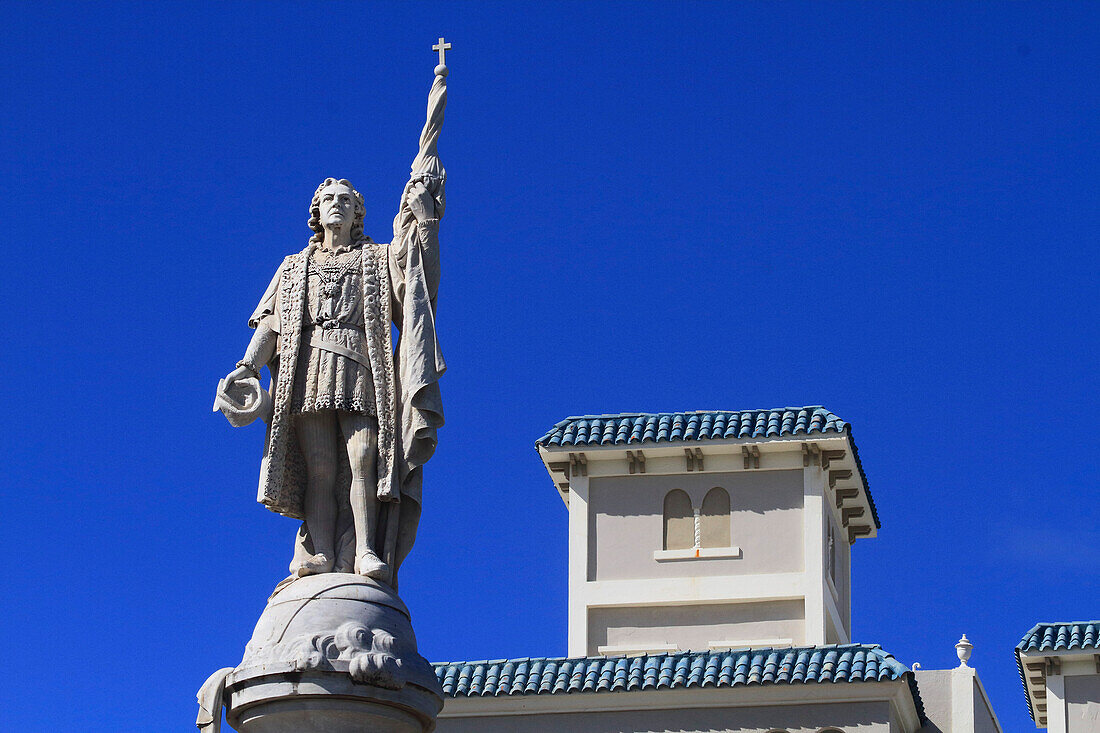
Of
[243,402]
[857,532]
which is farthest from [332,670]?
[857,532]

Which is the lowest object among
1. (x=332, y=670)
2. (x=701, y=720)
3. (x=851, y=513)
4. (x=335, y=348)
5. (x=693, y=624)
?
(x=332, y=670)

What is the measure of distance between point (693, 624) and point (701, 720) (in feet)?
14.1

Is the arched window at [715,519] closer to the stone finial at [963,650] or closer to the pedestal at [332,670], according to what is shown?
the stone finial at [963,650]

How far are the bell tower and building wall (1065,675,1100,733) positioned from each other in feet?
12.9

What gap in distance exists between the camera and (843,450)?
26.9 m

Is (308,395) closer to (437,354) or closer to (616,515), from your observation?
(437,354)

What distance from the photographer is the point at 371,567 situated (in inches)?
424

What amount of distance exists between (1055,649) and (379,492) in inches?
562

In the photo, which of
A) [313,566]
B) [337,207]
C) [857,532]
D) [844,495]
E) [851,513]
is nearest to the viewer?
[313,566]

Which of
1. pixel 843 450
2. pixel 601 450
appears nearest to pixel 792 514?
pixel 843 450

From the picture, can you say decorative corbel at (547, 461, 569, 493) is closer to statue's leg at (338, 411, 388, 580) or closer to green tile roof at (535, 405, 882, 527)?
green tile roof at (535, 405, 882, 527)

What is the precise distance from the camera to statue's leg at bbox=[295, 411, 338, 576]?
11203 mm

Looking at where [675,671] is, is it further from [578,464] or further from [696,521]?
[578,464]

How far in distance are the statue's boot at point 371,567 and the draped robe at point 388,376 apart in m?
0.21
